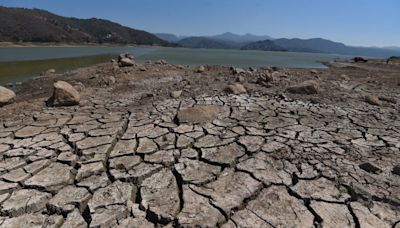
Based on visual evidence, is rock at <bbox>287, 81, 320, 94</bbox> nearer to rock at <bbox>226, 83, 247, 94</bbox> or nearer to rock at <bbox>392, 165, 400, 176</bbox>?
rock at <bbox>226, 83, 247, 94</bbox>

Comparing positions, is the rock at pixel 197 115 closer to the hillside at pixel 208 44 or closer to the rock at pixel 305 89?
the rock at pixel 305 89

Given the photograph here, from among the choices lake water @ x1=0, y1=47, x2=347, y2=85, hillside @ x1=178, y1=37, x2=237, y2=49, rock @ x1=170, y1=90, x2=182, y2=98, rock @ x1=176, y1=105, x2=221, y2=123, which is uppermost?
rock @ x1=176, y1=105, x2=221, y2=123

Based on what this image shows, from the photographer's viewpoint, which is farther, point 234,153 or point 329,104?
point 329,104

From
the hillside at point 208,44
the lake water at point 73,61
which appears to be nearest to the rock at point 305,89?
the lake water at point 73,61

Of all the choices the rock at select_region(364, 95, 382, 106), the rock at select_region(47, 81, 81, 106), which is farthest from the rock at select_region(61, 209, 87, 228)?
the rock at select_region(364, 95, 382, 106)

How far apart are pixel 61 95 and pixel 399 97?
685cm

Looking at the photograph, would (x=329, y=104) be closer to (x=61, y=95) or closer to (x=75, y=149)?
(x=75, y=149)

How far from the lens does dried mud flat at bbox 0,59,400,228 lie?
7.86 feet

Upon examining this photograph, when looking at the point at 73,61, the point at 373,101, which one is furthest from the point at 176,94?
the point at 73,61

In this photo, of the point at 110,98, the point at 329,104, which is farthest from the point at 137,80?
the point at 329,104

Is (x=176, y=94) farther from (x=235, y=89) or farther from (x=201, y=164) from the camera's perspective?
(x=201, y=164)

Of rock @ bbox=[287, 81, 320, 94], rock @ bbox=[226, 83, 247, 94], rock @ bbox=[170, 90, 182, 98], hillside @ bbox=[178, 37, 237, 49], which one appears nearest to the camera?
rock @ bbox=[170, 90, 182, 98]

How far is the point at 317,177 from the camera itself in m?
2.88

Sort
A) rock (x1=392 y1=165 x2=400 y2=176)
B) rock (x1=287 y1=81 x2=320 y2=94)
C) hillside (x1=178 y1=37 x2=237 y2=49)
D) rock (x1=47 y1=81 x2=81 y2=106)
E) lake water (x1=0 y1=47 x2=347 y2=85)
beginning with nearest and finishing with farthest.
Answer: rock (x1=392 y1=165 x2=400 y2=176)
rock (x1=47 y1=81 x2=81 y2=106)
rock (x1=287 y1=81 x2=320 y2=94)
lake water (x1=0 y1=47 x2=347 y2=85)
hillside (x1=178 y1=37 x2=237 y2=49)
